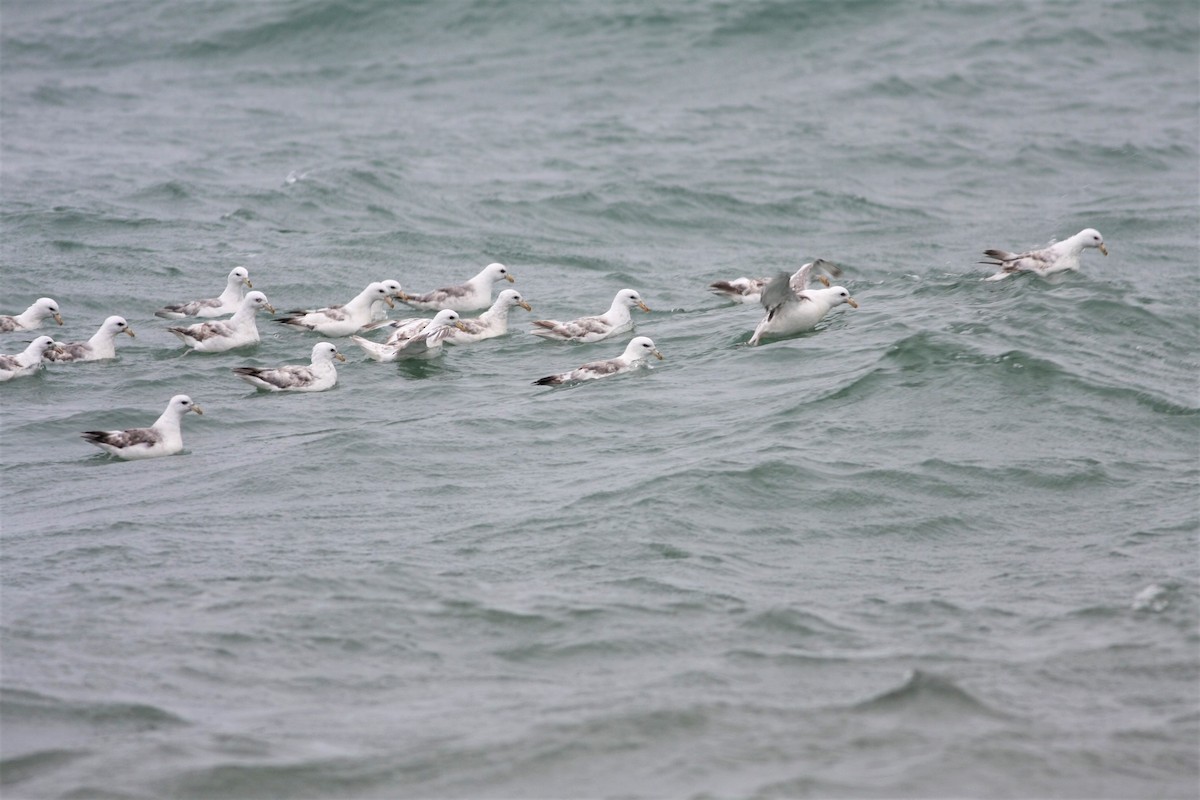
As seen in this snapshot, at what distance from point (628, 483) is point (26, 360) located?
7560mm

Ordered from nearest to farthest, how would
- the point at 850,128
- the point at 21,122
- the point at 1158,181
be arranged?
the point at 1158,181
the point at 850,128
the point at 21,122

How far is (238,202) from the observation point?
24016mm

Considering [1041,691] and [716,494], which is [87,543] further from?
[1041,691]

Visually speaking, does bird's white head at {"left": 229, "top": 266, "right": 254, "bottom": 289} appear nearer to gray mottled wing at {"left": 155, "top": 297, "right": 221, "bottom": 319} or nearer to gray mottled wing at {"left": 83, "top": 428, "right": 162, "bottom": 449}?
gray mottled wing at {"left": 155, "top": 297, "right": 221, "bottom": 319}

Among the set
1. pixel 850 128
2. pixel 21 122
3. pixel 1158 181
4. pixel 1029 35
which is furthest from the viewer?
pixel 1029 35

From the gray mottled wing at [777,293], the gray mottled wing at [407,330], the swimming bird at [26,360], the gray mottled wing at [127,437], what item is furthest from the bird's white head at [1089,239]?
the swimming bird at [26,360]

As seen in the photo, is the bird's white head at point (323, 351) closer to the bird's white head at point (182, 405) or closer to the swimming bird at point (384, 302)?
the bird's white head at point (182, 405)

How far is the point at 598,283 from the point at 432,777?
13458mm

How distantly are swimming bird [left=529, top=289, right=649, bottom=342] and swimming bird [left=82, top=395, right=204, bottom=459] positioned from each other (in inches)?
185

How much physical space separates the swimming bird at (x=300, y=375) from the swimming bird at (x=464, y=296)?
3.00 meters

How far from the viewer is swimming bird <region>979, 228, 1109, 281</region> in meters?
17.5

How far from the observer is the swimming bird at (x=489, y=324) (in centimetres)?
1711

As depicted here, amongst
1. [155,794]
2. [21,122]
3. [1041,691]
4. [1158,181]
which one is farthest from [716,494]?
[21,122]

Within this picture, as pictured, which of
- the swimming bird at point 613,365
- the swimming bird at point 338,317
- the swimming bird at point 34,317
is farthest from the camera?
the swimming bird at point 338,317
